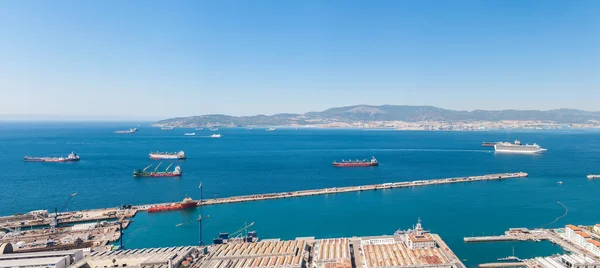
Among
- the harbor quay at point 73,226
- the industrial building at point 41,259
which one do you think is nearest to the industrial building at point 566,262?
the harbor quay at point 73,226

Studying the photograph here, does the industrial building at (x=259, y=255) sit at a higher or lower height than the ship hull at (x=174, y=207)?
higher

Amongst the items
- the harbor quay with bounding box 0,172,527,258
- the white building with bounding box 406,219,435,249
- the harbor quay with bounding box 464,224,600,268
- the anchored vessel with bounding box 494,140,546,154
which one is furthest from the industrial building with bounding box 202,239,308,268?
the anchored vessel with bounding box 494,140,546,154

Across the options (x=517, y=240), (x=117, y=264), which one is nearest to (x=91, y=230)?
(x=117, y=264)

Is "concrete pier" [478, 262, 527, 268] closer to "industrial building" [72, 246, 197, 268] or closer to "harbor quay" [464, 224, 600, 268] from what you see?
"harbor quay" [464, 224, 600, 268]

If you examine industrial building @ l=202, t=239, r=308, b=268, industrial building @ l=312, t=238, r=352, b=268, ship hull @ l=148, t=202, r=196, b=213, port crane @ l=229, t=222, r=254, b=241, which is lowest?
port crane @ l=229, t=222, r=254, b=241

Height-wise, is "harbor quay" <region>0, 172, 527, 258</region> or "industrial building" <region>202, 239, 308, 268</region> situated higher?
"industrial building" <region>202, 239, 308, 268</region>

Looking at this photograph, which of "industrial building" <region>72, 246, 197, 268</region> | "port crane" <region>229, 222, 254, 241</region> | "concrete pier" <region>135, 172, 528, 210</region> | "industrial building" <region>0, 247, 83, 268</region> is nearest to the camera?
"industrial building" <region>0, 247, 83, 268</region>

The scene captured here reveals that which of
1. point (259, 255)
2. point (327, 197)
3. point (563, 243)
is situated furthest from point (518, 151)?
point (259, 255)

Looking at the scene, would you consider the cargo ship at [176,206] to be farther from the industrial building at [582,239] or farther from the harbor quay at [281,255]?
the industrial building at [582,239]

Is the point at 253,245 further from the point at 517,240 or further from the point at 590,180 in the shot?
the point at 590,180

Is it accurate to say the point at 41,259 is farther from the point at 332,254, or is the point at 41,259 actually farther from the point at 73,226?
the point at 332,254

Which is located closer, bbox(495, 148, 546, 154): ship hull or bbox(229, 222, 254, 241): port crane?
bbox(229, 222, 254, 241): port crane
